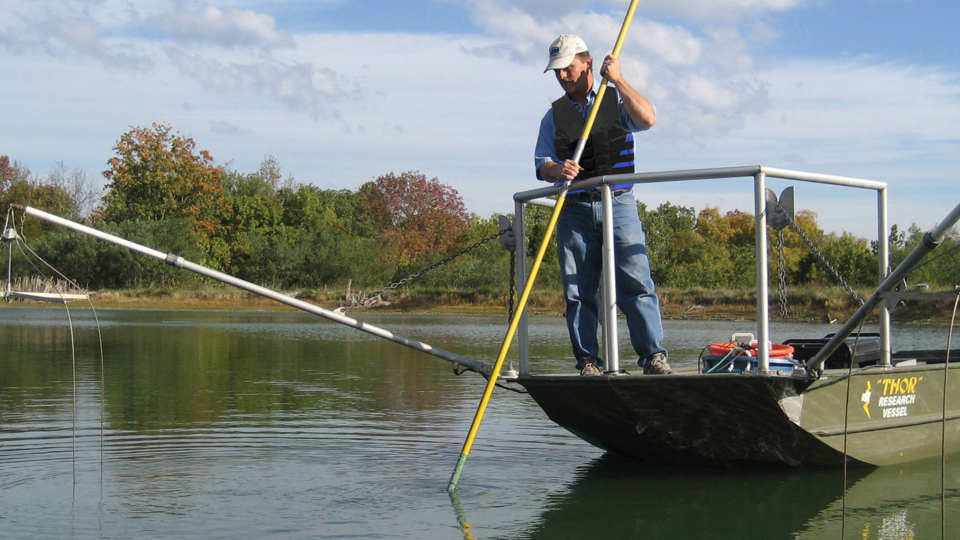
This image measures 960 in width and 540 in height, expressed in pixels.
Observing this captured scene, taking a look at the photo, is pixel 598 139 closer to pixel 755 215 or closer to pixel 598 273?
pixel 598 273

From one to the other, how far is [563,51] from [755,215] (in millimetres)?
1533

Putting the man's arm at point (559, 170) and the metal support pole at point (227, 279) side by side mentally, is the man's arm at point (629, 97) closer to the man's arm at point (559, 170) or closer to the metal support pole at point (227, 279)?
the man's arm at point (559, 170)

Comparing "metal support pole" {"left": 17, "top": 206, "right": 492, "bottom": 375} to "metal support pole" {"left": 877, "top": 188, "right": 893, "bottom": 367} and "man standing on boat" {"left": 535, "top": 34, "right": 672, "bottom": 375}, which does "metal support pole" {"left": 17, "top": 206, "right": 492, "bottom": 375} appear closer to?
"man standing on boat" {"left": 535, "top": 34, "right": 672, "bottom": 375}

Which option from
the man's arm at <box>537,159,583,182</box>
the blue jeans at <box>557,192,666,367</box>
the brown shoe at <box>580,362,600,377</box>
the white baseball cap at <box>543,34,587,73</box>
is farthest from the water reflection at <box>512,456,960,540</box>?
the white baseball cap at <box>543,34,587,73</box>

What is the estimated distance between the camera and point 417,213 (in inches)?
2516

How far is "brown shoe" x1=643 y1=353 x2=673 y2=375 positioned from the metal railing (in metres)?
0.20

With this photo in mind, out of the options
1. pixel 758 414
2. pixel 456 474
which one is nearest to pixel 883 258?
pixel 758 414

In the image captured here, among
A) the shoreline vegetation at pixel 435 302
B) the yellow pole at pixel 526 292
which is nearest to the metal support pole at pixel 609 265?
the yellow pole at pixel 526 292


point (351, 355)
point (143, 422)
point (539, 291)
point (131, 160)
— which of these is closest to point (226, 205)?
point (131, 160)

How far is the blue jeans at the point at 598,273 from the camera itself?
6.29m

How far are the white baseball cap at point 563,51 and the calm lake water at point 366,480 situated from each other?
8.66ft

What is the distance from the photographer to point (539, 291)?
4369cm

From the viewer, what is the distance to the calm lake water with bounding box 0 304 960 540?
557 cm

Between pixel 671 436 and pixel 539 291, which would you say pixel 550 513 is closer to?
pixel 671 436
